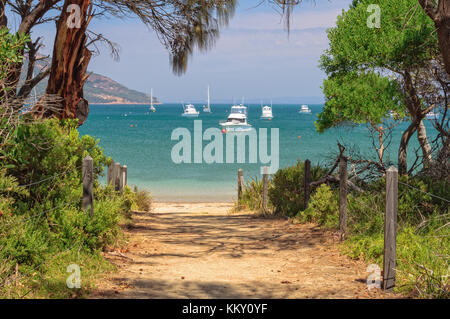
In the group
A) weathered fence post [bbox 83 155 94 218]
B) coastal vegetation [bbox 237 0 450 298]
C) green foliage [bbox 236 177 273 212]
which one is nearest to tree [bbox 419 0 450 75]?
coastal vegetation [bbox 237 0 450 298]

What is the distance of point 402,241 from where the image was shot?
708 centimetres

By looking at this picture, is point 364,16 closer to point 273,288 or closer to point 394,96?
point 394,96

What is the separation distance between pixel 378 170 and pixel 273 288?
633 cm

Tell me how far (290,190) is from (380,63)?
3606 mm

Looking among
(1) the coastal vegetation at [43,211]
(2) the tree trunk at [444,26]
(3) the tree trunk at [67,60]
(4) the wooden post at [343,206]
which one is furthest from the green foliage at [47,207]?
(2) the tree trunk at [444,26]

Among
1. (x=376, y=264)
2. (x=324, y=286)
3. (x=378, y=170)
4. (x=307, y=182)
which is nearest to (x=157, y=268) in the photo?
(x=324, y=286)

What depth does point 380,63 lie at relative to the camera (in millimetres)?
11836

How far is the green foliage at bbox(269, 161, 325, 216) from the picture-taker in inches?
476

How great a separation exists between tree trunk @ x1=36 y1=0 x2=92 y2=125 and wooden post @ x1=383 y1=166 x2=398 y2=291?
21.4ft

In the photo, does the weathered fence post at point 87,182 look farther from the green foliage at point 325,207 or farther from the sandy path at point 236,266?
the green foliage at point 325,207

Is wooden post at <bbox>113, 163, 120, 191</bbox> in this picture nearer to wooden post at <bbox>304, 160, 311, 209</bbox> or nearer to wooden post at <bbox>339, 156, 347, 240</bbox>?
wooden post at <bbox>304, 160, 311, 209</bbox>

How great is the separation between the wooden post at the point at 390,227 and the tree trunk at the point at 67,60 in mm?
6514

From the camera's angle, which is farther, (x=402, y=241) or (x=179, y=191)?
(x=179, y=191)
